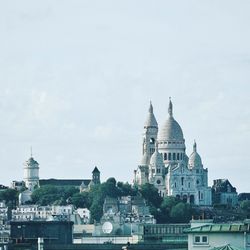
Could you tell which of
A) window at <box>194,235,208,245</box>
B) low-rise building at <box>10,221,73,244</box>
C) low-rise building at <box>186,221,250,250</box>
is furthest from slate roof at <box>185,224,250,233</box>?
low-rise building at <box>10,221,73,244</box>

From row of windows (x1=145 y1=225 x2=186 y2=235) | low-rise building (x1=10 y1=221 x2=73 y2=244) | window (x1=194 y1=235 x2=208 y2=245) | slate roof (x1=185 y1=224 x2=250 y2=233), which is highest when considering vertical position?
row of windows (x1=145 y1=225 x2=186 y2=235)

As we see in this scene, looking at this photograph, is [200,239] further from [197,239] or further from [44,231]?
[44,231]

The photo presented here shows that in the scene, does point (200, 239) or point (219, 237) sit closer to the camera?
point (219, 237)

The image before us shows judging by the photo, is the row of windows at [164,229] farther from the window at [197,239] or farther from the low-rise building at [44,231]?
the window at [197,239]

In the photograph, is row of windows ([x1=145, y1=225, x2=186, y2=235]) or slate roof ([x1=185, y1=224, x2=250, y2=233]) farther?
row of windows ([x1=145, y1=225, x2=186, y2=235])

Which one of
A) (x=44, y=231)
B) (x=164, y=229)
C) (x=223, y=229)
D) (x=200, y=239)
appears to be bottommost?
(x=200, y=239)

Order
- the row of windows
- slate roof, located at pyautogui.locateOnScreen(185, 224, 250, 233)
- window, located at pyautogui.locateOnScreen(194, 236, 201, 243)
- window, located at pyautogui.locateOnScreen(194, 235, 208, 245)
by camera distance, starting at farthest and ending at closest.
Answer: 1. the row of windows
2. window, located at pyautogui.locateOnScreen(194, 236, 201, 243)
3. window, located at pyautogui.locateOnScreen(194, 235, 208, 245)
4. slate roof, located at pyautogui.locateOnScreen(185, 224, 250, 233)

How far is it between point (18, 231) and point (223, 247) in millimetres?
51217

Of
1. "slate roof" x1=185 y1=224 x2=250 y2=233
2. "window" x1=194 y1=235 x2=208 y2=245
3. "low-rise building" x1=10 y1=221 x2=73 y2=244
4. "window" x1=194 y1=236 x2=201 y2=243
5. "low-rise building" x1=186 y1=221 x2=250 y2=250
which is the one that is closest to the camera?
"low-rise building" x1=186 y1=221 x2=250 y2=250

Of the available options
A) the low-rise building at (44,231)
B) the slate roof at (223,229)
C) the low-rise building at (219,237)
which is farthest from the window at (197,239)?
the low-rise building at (44,231)

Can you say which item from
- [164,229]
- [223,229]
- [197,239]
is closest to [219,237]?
[223,229]

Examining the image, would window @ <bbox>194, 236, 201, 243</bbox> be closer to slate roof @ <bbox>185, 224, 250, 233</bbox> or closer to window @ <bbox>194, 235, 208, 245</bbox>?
window @ <bbox>194, 235, 208, 245</bbox>

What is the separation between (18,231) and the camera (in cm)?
10650

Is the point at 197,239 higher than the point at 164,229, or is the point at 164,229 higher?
the point at 164,229
